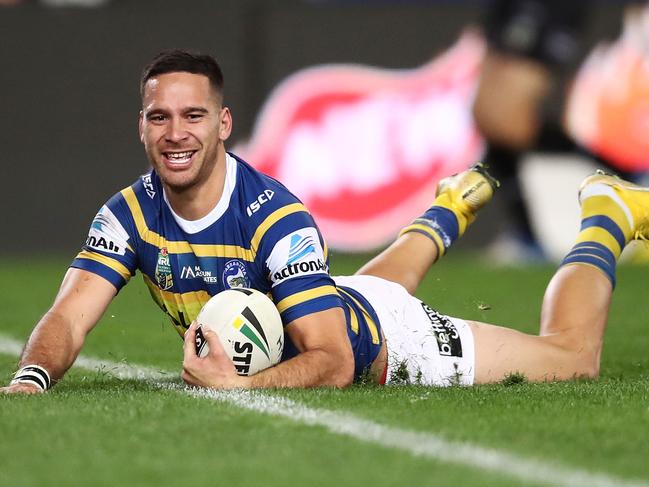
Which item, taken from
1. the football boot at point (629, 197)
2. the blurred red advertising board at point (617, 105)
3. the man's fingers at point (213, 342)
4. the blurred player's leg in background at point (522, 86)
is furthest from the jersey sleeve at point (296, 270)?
the blurred red advertising board at point (617, 105)

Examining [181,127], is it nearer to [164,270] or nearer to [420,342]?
[164,270]

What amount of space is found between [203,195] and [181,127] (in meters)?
0.32

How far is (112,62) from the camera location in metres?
15.0

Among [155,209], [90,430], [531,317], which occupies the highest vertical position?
[155,209]

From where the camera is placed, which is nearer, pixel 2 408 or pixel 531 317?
pixel 2 408

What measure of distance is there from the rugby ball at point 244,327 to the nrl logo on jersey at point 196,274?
0.22m

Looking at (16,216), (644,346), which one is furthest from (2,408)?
(16,216)

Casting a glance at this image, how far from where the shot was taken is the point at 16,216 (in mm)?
14734

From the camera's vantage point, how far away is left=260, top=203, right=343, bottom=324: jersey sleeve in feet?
18.7

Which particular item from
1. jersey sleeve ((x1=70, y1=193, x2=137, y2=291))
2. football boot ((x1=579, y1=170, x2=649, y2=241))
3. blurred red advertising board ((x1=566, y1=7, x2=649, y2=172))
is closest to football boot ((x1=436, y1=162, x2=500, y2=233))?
football boot ((x1=579, y1=170, x2=649, y2=241))

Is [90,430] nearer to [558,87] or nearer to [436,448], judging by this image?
[436,448]

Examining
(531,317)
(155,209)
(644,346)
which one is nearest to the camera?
(155,209)

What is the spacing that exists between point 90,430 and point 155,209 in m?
1.54

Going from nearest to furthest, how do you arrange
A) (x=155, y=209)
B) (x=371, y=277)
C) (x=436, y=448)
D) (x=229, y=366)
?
(x=436, y=448) → (x=229, y=366) → (x=155, y=209) → (x=371, y=277)
